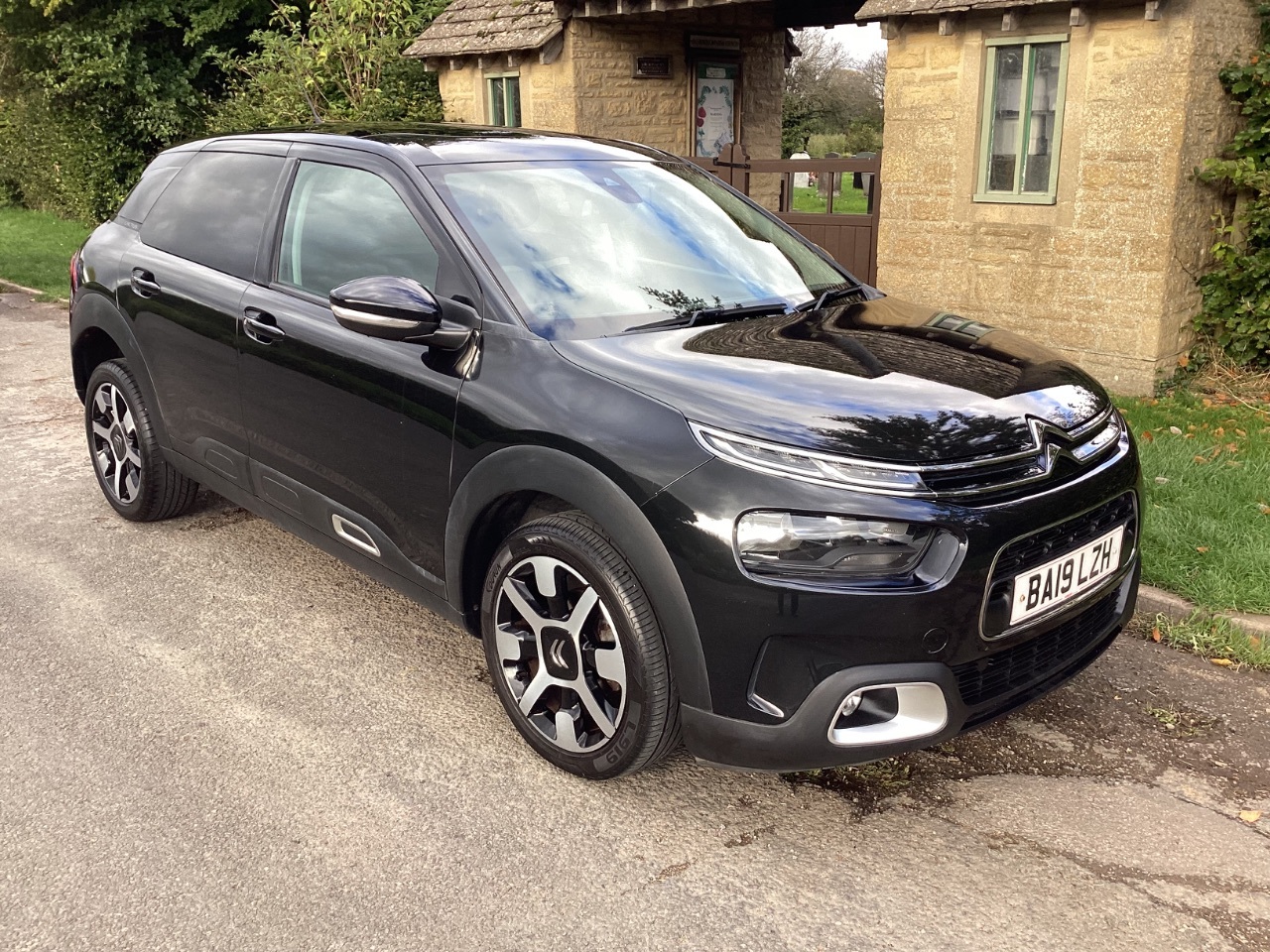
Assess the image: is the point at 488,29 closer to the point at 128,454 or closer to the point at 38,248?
the point at 38,248

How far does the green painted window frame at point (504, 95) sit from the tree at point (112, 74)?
258 inches

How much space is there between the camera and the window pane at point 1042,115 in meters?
8.25

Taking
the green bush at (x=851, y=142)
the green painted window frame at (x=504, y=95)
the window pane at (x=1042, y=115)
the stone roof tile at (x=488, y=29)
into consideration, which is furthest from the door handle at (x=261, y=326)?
the green bush at (x=851, y=142)

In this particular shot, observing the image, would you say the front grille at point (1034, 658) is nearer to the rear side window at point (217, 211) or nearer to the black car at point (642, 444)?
the black car at point (642, 444)

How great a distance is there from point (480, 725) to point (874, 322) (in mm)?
1792

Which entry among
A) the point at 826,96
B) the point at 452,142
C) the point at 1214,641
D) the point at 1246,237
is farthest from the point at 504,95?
the point at 826,96

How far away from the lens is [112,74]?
17.5m

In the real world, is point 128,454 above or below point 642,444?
below

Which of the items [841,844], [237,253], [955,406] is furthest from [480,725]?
[237,253]

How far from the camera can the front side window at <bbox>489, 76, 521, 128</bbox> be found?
13.6 meters

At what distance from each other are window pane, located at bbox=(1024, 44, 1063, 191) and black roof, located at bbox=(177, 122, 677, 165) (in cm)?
485

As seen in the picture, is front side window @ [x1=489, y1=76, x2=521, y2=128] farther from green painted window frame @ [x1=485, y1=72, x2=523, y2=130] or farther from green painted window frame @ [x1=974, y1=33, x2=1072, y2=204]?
green painted window frame @ [x1=974, y1=33, x2=1072, y2=204]

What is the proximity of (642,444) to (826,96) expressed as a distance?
1517 inches

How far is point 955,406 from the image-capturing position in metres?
3.00
